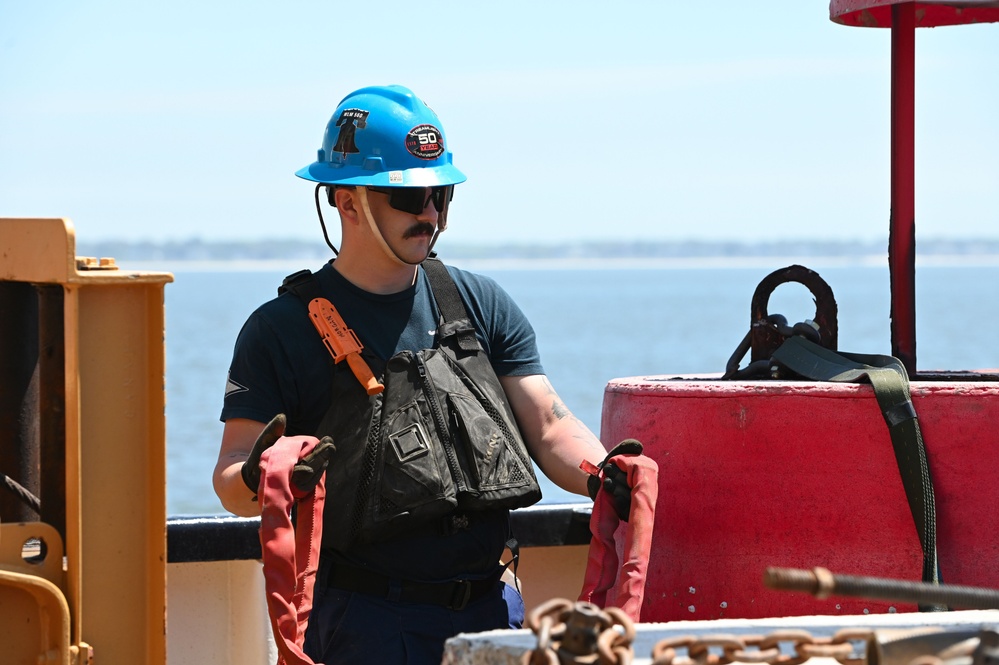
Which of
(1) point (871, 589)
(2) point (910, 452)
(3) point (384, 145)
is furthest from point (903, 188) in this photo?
(1) point (871, 589)

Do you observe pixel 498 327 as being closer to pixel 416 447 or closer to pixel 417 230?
pixel 417 230

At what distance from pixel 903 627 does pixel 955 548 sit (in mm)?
1090

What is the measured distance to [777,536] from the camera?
3432 mm

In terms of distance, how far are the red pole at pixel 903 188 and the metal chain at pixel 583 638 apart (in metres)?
2.14

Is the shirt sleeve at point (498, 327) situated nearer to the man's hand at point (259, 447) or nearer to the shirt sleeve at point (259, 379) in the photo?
the shirt sleeve at point (259, 379)

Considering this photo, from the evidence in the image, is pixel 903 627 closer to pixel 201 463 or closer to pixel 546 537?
pixel 546 537

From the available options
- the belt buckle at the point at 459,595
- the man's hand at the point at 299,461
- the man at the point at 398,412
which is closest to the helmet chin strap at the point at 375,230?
the man at the point at 398,412

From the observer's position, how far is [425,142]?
149 inches

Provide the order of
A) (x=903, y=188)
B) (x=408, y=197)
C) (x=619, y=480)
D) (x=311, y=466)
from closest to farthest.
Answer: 1. (x=311, y=466)
2. (x=619, y=480)
3. (x=408, y=197)
4. (x=903, y=188)

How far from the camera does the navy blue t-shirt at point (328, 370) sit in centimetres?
356

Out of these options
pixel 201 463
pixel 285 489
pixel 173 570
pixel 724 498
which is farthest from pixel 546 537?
pixel 201 463

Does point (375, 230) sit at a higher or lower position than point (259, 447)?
higher

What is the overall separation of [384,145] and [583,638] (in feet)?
6.46

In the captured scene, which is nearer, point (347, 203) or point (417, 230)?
point (417, 230)
